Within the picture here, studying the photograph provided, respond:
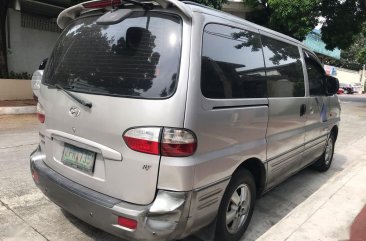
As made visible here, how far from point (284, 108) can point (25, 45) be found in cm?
1170

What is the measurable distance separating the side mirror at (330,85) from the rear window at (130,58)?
3.29 m

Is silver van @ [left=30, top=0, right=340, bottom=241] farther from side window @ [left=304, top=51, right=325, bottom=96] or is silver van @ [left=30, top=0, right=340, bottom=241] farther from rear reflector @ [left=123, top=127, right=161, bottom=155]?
side window @ [left=304, top=51, right=325, bottom=96]

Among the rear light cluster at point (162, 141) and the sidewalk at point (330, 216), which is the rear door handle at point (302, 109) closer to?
the sidewalk at point (330, 216)

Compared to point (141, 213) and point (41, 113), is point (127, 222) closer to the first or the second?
point (141, 213)

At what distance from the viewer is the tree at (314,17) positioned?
16.8m

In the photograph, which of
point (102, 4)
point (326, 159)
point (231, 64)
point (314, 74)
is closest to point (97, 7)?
point (102, 4)

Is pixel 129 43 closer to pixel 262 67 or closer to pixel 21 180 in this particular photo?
pixel 262 67

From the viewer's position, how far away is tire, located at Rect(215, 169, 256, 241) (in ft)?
10.4

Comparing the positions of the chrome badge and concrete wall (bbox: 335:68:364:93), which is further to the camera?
concrete wall (bbox: 335:68:364:93)

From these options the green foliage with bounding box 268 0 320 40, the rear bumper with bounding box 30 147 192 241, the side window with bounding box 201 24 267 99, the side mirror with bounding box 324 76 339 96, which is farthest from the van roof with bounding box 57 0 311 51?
the green foliage with bounding box 268 0 320 40

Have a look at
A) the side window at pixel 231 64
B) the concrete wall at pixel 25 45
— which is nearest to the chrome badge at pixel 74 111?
the side window at pixel 231 64

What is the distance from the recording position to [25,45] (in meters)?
13.3

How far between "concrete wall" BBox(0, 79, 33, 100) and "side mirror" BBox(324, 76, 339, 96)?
9.89 meters

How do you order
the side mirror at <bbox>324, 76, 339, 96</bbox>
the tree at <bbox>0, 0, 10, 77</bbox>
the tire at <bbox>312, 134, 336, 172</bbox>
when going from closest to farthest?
1. the side mirror at <bbox>324, 76, 339, 96</bbox>
2. the tire at <bbox>312, 134, 336, 172</bbox>
3. the tree at <bbox>0, 0, 10, 77</bbox>
